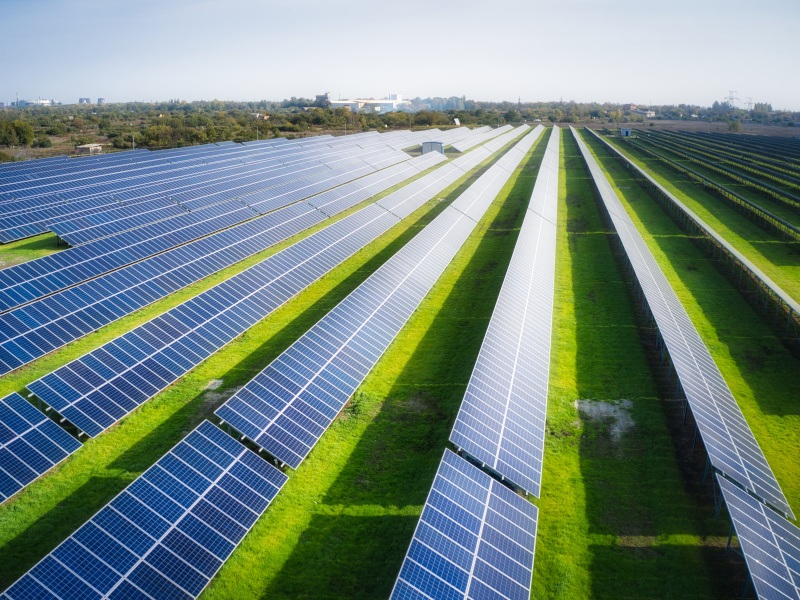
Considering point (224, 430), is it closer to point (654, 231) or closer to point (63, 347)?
point (63, 347)

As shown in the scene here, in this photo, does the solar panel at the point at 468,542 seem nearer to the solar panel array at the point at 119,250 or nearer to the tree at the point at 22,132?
the solar panel array at the point at 119,250

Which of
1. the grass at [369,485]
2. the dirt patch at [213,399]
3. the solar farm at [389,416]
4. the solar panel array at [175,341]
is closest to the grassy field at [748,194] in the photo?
the solar farm at [389,416]

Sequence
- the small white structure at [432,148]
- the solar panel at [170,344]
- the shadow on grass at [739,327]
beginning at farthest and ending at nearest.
A: the small white structure at [432,148] → the shadow on grass at [739,327] → the solar panel at [170,344]

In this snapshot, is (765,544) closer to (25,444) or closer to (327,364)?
(327,364)

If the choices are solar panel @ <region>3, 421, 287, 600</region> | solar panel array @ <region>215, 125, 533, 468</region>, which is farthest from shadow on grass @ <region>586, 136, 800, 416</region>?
solar panel @ <region>3, 421, 287, 600</region>

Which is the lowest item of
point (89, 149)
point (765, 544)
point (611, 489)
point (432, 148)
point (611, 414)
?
point (611, 489)

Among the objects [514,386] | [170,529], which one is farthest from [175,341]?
[514,386]

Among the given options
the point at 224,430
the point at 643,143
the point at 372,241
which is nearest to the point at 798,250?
the point at 372,241

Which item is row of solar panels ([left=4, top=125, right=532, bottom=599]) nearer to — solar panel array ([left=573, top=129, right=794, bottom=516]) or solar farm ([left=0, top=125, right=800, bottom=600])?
solar farm ([left=0, top=125, right=800, bottom=600])
